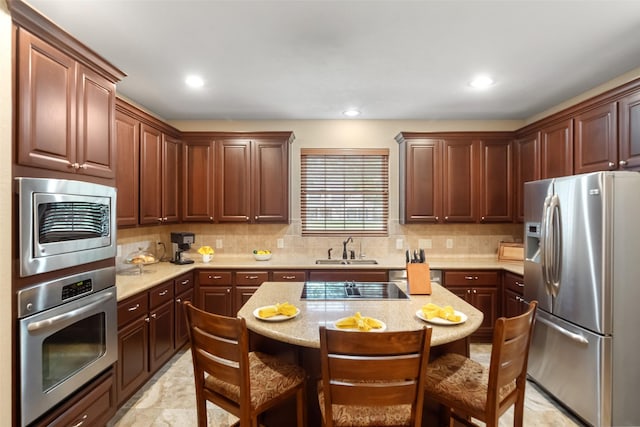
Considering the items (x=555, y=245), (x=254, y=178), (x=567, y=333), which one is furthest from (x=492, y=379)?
(x=254, y=178)

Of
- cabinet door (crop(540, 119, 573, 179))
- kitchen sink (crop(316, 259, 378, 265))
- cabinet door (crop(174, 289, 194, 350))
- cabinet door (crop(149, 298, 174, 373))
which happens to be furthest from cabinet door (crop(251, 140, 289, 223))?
cabinet door (crop(540, 119, 573, 179))

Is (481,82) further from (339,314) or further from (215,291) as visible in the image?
(215,291)

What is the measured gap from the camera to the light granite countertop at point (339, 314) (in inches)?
61.9

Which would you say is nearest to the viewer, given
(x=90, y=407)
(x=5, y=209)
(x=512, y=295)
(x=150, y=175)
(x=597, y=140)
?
(x=5, y=209)

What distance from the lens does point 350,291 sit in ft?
7.81

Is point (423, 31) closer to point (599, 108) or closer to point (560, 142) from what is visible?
point (599, 108)

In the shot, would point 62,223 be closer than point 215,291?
Yes

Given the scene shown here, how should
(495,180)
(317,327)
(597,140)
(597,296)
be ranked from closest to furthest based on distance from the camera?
1. (317,327)
2. (597,296)
3. (597,140)
4. (495,180)

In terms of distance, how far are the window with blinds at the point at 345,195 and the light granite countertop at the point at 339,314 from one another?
191cm

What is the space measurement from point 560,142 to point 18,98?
4079 mm

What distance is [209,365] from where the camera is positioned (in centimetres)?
156

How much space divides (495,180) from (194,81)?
349 cm

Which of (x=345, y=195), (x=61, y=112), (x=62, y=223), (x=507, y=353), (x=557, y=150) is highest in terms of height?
(x=557, y=150)

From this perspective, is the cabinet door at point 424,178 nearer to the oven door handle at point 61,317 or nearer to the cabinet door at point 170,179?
the cabinet door at point 170,179
